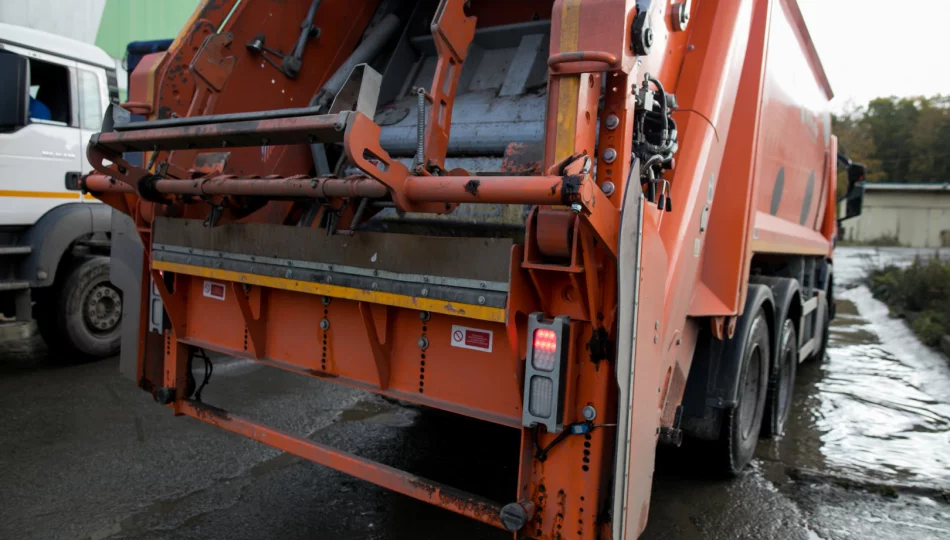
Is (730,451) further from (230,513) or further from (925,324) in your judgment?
(925,324)

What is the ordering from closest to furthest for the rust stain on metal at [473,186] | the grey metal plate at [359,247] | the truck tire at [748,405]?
the rust stain on metal at [473,186]
the grey metal plate at [359,247]
the truck tire at [748,405]

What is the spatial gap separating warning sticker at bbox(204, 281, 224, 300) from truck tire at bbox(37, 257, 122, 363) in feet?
9.86

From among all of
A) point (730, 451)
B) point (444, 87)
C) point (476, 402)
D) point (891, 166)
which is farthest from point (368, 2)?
point (891, 166)

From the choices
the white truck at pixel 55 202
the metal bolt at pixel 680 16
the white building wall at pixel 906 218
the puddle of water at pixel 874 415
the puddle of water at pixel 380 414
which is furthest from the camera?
the white building wall at pixel 906 218

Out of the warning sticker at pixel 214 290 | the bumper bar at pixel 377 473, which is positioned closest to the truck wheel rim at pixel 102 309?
the warning sticker at pixel 214 290

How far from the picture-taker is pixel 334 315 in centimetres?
280

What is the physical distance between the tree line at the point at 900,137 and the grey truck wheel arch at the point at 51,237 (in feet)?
A: 148

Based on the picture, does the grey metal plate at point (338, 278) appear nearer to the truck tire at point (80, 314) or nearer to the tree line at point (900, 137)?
the truck tire at point (80, 314)

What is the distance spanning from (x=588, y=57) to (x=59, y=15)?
10.1m

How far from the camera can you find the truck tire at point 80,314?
5.50 meters

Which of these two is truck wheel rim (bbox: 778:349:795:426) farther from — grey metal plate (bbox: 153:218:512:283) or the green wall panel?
the green wall panel

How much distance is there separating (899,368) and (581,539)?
252 inches

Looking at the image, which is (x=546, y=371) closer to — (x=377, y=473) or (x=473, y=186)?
(x=473, y=186)

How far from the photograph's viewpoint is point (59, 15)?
9352 millimetres
